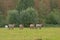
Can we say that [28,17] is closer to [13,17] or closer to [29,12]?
[29,12]

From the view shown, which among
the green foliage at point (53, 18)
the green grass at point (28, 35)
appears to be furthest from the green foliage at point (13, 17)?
the green grass at point (28, 35)

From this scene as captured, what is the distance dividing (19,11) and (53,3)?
28.5ft

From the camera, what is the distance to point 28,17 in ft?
129

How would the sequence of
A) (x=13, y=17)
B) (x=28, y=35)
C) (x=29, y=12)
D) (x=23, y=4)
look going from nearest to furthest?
(x=28, y=35) → (x=13, y=17) → (x=29, y=12) → (x=23, y=4)

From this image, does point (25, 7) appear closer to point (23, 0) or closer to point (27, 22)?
point (23, 0)

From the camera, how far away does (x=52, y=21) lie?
137 feet

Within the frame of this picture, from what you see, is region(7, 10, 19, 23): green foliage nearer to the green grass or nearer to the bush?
the bush

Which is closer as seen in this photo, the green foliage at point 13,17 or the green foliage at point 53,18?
the green foliage at point 13,17

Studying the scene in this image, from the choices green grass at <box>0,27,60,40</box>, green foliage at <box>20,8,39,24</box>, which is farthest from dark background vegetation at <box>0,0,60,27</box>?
green grass at <box>0,27,60,40</box>

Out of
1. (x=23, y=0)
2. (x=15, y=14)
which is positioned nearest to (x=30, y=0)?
(x=23, y=0)

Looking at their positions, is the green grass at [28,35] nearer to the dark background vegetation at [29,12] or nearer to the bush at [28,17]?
the bush at [28,17]

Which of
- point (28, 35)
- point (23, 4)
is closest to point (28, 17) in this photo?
point (23, 4)

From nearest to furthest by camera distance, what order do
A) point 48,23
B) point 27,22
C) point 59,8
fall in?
point 27,22 < point 48,23 < point 59,8

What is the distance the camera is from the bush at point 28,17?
3881 cm
